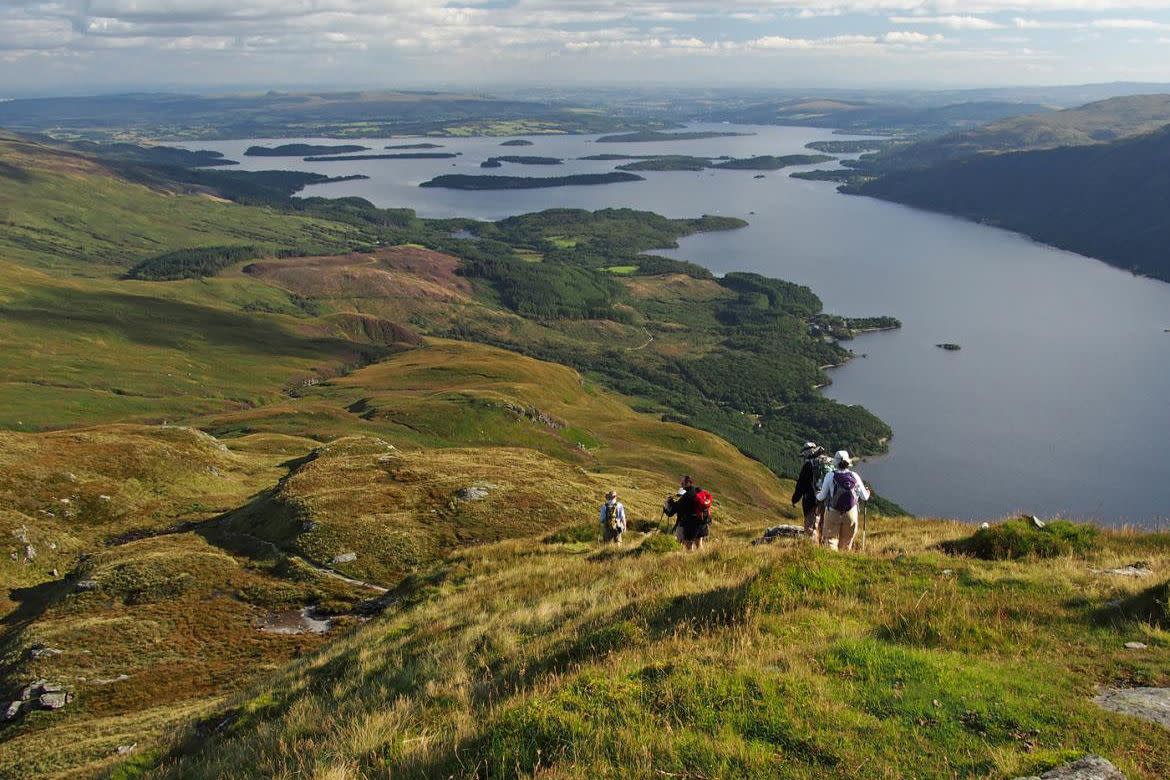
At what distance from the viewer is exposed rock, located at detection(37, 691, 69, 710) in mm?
26562

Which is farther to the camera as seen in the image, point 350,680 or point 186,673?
point 186,673

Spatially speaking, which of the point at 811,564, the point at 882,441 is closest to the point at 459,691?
the point at 811,564

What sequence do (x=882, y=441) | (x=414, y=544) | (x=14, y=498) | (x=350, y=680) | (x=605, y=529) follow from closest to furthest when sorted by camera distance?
(x=350, y=680) < (x=605, y=529) < (x=414, y=544) < (x=14, y=498) < (x=882, y=441)

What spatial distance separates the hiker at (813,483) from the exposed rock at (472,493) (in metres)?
27.0

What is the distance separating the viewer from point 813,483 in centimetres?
2461

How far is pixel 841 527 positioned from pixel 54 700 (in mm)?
26511

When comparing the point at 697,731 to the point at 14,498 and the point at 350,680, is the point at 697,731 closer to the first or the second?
the point at 350,680

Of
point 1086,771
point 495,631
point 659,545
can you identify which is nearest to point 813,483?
point 659,545

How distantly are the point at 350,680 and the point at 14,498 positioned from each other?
43.2 meters

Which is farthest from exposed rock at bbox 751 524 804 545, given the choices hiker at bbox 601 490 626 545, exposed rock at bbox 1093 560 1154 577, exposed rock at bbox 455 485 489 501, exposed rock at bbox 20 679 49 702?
exposed rock at bbox 20 679 49 702

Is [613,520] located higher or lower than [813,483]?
lower

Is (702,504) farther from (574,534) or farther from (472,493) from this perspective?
(472,493)

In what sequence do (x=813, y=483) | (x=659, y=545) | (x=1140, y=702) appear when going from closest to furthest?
(x=1140, y=702) < (x=813, y=483) < (x=659, y=545)

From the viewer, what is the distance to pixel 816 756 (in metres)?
9.67
